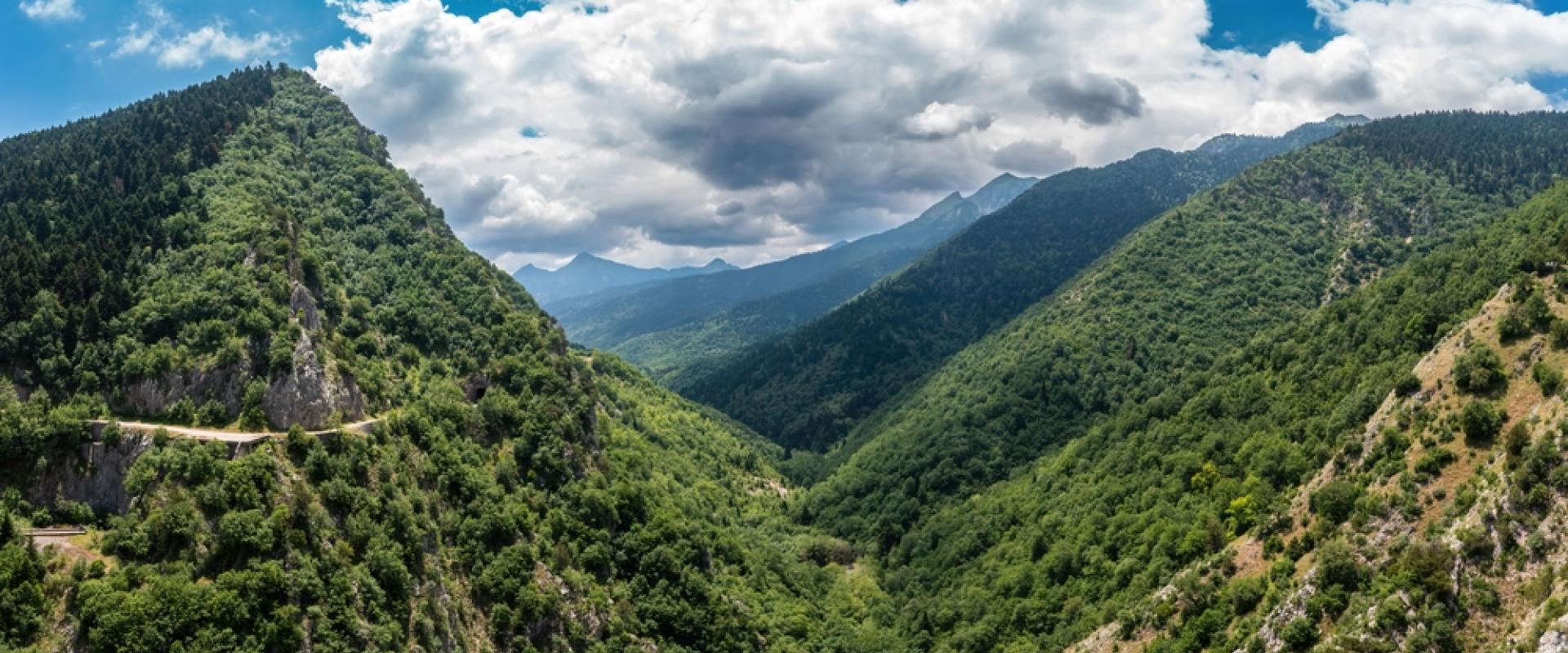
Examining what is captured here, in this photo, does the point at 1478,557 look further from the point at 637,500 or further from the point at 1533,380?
the point at 637,500

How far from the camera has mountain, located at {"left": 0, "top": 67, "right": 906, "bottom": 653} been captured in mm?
70188

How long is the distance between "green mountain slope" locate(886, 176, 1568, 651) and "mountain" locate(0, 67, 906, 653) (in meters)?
31.7

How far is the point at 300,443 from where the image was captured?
84.3 metres

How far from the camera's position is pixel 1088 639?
106375mm

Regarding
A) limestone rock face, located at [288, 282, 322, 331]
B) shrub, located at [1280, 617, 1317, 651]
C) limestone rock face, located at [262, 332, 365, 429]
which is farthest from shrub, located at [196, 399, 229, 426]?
shrub, located at [1280, 617, 1317, 651]

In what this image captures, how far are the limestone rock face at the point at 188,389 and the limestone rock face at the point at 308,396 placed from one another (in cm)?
332

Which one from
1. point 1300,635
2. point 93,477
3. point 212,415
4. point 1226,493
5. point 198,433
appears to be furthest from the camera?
point 1226,493

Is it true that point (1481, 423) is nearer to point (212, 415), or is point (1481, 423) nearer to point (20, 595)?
point (20, 595)

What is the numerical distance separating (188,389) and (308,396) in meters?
11.4

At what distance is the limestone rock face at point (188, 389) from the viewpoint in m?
85.5

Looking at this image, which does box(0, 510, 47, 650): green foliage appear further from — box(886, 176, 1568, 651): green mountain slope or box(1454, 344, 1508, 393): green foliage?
box(1454, 344, 1508, 393): green foliage

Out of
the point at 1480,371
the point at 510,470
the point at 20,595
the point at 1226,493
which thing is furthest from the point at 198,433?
the point at 1480,371

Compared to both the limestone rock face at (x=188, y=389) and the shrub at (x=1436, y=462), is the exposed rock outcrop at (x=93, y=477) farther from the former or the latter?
the shrub at (x=1436, y=462)

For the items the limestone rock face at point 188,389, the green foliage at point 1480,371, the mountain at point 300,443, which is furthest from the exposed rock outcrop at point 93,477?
the green foliage at point 1480,371
